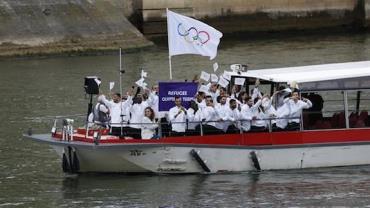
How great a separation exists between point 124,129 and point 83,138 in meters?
0.94

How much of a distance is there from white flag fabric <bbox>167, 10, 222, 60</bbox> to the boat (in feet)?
5.58

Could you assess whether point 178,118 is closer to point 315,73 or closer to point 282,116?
point 282,116

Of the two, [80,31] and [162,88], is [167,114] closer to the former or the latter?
[162,88]

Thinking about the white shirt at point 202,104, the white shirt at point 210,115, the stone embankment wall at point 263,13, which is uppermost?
the stone embankment wall at point 263,13

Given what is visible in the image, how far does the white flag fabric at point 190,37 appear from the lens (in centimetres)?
2417

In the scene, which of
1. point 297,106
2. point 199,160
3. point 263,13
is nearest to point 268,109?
point 297,106

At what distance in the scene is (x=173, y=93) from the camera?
2308 centimetres

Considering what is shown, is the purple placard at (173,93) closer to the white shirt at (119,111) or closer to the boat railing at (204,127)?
the boat railing at (204,127)

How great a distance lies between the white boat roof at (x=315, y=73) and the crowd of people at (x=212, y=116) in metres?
0.36

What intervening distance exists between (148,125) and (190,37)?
2.56m

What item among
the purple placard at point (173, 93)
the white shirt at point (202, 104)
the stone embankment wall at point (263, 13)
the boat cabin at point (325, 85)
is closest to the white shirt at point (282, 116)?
the boat cabin at point (325, 85)

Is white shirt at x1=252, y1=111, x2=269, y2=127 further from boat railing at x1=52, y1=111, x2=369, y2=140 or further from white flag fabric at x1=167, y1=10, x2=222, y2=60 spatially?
white flag fabric at x1=167, y1=10, x2=222, y2=60

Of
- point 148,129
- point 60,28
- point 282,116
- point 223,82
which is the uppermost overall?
point 60,28

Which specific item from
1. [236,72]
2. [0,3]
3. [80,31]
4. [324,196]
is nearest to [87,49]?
[80,31]
